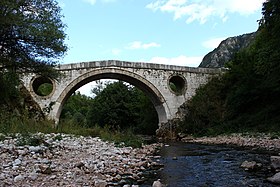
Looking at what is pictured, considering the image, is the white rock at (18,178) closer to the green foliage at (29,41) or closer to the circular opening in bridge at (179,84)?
the green foliage at (29,41)

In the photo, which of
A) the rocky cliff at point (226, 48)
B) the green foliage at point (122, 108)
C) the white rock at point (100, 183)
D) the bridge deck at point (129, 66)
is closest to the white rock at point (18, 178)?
the white rock at point (100, 183)

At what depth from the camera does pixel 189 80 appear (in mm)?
23984

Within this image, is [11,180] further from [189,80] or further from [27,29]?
[189,80]

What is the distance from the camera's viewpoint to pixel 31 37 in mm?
9383

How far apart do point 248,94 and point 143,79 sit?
364 inches

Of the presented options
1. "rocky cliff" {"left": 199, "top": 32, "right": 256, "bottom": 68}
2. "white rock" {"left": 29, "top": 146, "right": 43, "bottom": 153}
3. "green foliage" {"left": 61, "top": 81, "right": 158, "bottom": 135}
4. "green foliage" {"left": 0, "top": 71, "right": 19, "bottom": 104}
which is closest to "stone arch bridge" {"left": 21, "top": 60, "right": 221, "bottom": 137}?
"green foliage" {"left": 61, "top": 81, "right": 158, "bottom": 135}

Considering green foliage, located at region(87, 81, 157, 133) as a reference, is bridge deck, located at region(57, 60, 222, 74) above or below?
above

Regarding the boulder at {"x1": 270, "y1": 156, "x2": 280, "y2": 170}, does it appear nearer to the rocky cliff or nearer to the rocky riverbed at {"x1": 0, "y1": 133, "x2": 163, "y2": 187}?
the rocky riverbed at {"x1": 0, "y1": 133, "x2": 163, "y2": 187}

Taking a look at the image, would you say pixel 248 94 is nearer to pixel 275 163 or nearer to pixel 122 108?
pixel 275 163

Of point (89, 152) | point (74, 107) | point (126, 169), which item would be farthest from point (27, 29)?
point (74, 107)

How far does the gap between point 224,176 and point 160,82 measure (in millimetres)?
18518

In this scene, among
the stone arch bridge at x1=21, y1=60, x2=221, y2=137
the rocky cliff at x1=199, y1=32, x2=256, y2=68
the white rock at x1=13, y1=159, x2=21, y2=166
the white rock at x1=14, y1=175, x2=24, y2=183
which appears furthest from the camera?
the rocky cliff at x1=199, y1=32, x2=256, y2=68

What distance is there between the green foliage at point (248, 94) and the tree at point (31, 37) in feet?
25.3

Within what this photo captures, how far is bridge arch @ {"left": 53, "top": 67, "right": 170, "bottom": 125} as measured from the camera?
21.2 metres
